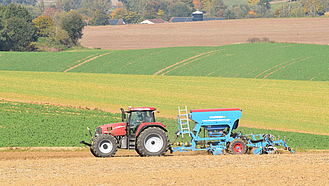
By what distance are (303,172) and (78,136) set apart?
1609 centimetres

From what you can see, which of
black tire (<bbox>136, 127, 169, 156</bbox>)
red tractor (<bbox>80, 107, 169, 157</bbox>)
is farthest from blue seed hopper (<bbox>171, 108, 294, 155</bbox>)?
red tractor (<bbox>80, 107, 169, 157</bbox>)

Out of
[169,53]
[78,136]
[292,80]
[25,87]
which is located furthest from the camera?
[169,53]

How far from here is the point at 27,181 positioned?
1560cm

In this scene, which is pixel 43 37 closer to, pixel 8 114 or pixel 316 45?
pixel 316 45

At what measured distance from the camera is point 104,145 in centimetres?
2102

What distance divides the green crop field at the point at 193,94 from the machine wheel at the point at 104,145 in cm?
1791

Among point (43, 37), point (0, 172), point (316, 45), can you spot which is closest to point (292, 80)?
point (316, 45)

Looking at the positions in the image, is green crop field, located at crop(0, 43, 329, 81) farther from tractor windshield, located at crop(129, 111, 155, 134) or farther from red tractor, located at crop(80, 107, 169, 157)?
red tractor, located at crop(80, 107, 169, 157)

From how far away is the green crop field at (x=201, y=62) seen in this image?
6612 cm

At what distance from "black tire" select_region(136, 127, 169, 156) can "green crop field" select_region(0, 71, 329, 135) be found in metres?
16.9

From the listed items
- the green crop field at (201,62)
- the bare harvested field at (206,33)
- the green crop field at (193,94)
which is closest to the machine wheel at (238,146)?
the green crop field at (193,94)

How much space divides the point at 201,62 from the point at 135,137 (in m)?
55.2

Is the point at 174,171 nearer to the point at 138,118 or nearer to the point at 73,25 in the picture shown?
the point at 138,118

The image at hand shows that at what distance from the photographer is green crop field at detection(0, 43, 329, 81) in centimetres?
6612
